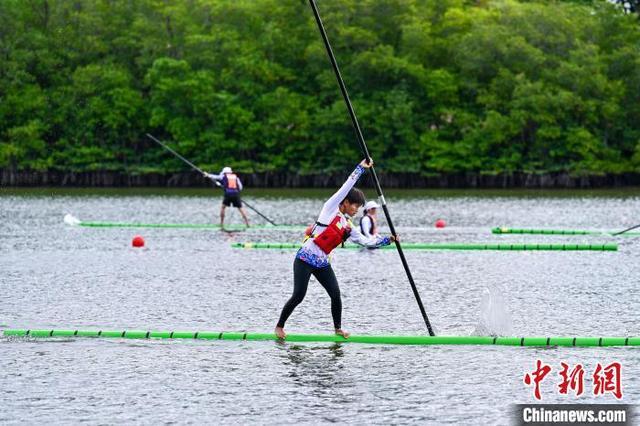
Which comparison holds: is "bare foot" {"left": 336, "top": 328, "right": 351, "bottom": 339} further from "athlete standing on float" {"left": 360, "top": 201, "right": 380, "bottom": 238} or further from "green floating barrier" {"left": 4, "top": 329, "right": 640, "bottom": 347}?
"athlete standing on float" {"left": 360, "top": 201, "right": 380, "bottom": 238}

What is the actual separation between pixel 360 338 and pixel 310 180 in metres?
85.8

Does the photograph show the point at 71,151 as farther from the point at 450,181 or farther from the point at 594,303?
the point at 594,303

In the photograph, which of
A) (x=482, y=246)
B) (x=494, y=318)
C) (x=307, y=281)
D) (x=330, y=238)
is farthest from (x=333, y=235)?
(x=482, y=246)

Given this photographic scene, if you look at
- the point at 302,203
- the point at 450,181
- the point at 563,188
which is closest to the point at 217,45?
the point at 450,181

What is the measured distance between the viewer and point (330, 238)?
1675 centimetres

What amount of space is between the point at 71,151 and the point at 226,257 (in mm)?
75049

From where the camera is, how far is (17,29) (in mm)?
106312

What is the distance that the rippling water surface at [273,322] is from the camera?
13.4 metres

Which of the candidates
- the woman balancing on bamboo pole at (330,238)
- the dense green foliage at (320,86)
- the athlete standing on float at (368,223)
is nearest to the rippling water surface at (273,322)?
the athlete standing on float at (368,223)

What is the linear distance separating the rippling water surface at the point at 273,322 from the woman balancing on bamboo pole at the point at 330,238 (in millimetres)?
993

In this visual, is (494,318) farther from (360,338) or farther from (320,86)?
(320,86)

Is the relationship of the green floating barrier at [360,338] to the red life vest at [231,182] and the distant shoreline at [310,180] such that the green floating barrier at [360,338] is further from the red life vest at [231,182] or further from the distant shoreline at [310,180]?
the distant shoreline at [310,180]

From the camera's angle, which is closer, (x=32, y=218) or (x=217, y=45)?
(x=32, y=218)

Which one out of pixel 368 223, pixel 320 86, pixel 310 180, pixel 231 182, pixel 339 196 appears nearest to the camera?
pixel 339 196
